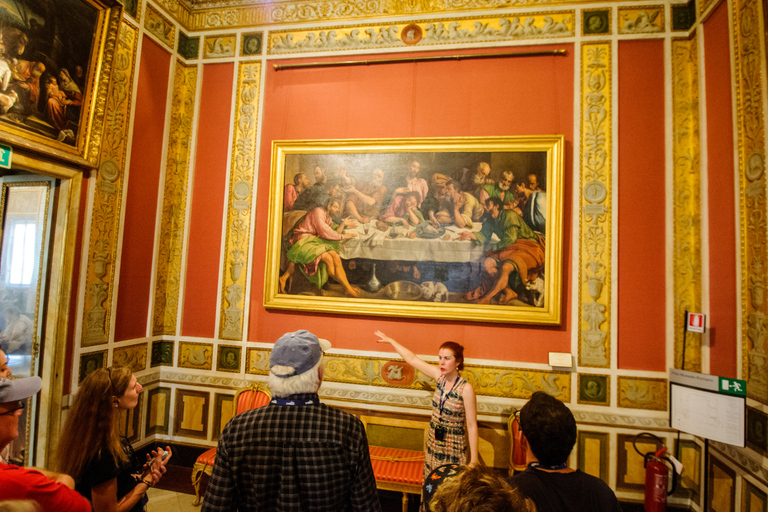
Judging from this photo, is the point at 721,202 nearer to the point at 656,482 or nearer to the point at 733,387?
the point at 733,387

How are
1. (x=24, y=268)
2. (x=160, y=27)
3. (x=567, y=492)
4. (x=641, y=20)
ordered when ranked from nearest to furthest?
(x=567, y=492)
(x=24, y=268)
(x=641, y=20)
(x=160, y=27)

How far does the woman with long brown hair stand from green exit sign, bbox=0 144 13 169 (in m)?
2.39

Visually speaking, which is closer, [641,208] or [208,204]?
[641,208]

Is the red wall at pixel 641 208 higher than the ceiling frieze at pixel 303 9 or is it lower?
lower

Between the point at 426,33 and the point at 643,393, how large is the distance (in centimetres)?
477

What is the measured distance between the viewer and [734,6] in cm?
351

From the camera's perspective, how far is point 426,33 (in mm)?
4781

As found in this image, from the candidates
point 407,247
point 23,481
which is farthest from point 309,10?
point 23,481

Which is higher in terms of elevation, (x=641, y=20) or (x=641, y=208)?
(x=641, y=20)

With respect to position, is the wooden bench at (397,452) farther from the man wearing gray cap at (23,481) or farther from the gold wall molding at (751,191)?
the gold wall molding at (751,191)

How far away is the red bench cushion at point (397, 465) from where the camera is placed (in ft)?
12.5

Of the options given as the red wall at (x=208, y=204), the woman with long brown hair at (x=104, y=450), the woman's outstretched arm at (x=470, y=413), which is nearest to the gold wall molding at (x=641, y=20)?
the woman's outstretched arm at (x=470, y=413)

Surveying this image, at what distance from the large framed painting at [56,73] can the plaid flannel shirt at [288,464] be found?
3.42 meters

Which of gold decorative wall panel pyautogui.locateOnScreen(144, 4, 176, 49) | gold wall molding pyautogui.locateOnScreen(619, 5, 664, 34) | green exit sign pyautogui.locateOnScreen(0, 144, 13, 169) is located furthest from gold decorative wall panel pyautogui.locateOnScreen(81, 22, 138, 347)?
gold wall molding pyautogui.locateOnScreen(619, 5, 664, 34)
